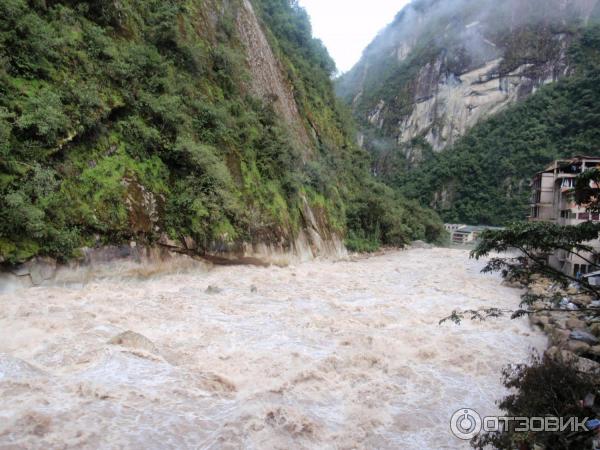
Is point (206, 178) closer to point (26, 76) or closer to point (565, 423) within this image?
point (26, 76)

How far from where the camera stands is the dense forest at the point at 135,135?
31.0 ft

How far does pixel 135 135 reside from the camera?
1280cm

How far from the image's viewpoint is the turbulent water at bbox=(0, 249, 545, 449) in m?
4.81

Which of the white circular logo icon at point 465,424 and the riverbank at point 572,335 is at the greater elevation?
the riverbank at point 572,335

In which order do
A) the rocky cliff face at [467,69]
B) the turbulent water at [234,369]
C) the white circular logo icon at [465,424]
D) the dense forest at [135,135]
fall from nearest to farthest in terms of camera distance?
the turbulent water at [234,369], the white circular logo icon at [465,424], the dense forest at [135,135], the rocky cliff face at [467,69]

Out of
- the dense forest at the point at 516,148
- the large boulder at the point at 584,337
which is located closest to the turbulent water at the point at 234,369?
the large boulder at the point at 584,337

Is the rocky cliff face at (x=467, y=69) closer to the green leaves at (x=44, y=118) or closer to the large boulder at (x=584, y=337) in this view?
the green leaves at (x=44, y=118)

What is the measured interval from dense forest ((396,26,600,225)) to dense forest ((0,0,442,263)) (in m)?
50.4

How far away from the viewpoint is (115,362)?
6.18 meters

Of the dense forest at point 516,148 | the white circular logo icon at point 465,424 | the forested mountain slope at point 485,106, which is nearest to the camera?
the white circular logo icon at point 465,424

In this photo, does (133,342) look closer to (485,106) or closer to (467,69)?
(485,106)

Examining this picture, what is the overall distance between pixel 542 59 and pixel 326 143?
226 feet

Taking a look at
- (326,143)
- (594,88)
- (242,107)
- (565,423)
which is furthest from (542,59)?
(565,423)

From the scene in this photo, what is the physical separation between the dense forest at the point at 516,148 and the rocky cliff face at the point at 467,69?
6.04 meters
